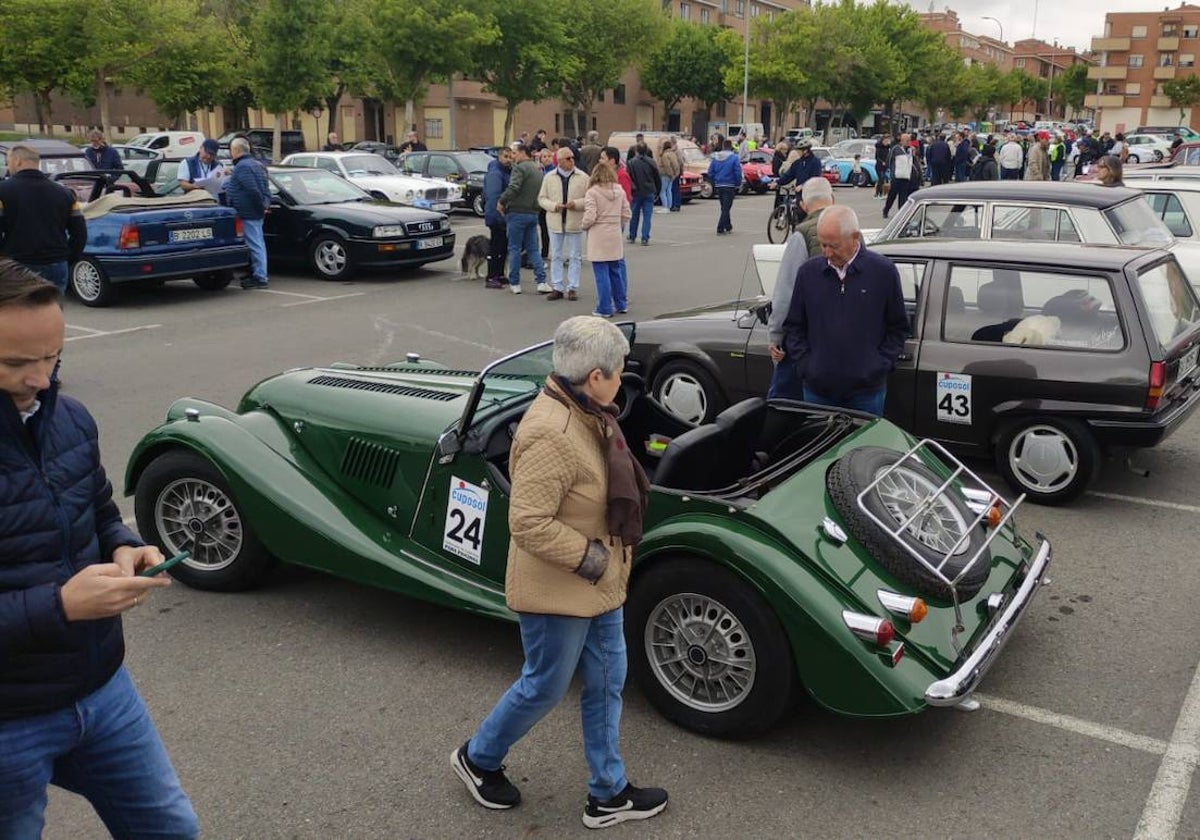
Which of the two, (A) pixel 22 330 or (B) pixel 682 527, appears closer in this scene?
(A) pixel 22 330

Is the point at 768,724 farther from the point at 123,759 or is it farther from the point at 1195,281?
the point at 1195,281

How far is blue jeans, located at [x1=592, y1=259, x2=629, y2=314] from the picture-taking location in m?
11.8

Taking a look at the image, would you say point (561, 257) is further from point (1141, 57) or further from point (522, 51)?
point (1141, 57)

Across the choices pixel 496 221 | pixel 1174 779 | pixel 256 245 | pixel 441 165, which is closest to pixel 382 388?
pixel 1174 779

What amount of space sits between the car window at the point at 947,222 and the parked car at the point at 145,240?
26.8 ft

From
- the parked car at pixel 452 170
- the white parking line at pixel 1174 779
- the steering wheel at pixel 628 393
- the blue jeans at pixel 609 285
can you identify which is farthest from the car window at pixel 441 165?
the white parking line at pixel 1174 779

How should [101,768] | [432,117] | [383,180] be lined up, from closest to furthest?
[101,768]
[383,180]
[432,117]

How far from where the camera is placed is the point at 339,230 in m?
14.2

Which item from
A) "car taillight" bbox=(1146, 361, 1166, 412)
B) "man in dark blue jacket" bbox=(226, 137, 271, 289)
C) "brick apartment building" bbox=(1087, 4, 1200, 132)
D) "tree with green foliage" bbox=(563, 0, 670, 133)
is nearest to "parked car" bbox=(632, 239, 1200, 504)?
"car taillight" bbox=(1146, 361, 1166, 412)

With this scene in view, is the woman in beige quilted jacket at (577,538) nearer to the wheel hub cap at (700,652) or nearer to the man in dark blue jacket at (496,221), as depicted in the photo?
the wheel hub cap at (700,652)

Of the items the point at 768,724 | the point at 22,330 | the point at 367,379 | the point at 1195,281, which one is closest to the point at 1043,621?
the point at 768,724

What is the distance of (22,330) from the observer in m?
2.11

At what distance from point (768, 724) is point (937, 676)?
2.00ft

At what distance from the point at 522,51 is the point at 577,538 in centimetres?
4375
